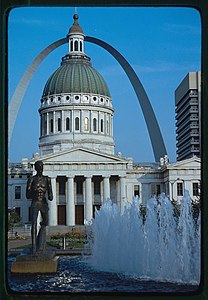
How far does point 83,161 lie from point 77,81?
362 inches

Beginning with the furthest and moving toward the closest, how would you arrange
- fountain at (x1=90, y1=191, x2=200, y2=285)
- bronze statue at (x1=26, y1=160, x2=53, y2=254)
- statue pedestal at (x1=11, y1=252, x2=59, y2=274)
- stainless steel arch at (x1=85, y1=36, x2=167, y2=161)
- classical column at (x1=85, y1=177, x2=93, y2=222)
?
classical column at (x1=85, y1=177, x2=93, y2=222)
bronze statue at (x1=26, y1=160, x2=53, y2=254)
statue pedestal at (x1=11, y1=252, x2=59, y2=274)
fountain at (x1=90, y1=191, x2=200, y2=285)
stainless steel arch at (x1=85, y1=36, x2=167, y2=161)

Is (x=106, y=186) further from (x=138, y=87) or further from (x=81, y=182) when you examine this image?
(x=138, y=87)

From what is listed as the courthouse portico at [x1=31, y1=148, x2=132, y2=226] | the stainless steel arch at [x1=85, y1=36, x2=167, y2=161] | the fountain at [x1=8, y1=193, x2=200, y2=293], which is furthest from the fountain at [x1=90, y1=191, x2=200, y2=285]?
the courthouse portico at [x1=31, y1=148, x2=132, y2=226]

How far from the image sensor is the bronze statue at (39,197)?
18.5 ft

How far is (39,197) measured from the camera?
5.78m

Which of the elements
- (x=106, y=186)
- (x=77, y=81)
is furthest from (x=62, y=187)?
(x=77, y=81)

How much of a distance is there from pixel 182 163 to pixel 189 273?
3520 centimetres

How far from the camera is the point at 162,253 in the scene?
5.65 m

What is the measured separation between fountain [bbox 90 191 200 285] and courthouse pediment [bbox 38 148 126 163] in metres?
31.0

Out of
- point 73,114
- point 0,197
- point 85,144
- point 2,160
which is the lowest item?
point 0,197

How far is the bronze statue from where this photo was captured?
222 inches

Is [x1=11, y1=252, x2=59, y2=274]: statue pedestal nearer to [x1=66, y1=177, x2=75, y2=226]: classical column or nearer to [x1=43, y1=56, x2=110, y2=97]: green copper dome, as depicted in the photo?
[x1=66, y1=177, x2=75, y2=226]: classical column

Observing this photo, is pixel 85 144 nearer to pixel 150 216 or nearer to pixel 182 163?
pixel 182 163

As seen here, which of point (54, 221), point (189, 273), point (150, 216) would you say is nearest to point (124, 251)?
point (150, 216)
